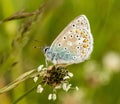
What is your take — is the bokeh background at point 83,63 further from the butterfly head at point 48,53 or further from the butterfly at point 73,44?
the butterfly head at point 48,53

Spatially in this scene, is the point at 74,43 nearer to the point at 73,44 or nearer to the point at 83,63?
the point at 73,44

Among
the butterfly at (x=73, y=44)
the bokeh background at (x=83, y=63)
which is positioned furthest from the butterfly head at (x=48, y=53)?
the bokeh background at (x=83, y=63)

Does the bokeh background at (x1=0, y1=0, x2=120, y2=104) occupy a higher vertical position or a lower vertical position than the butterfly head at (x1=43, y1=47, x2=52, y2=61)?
lower

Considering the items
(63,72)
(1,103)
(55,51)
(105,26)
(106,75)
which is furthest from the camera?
(105,26)

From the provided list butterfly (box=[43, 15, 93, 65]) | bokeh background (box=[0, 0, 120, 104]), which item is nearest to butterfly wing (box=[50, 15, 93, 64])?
butterfly (box=[43, 15, 93, 65])

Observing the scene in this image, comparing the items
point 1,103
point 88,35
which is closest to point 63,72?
point 88,35

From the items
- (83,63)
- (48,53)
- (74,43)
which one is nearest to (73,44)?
(74,43)

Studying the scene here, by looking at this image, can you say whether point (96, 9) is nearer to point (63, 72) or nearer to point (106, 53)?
point (106, 53)

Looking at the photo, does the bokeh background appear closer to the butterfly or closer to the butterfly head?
the butterfly
